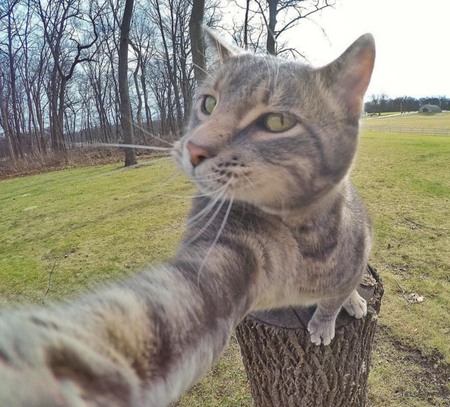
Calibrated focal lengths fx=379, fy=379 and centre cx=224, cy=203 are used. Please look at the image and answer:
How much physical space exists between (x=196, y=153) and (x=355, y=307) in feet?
3.61

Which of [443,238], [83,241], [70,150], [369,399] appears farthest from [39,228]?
[70,150]

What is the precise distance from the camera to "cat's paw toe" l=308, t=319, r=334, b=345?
1.55 m

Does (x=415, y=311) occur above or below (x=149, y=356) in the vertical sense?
below

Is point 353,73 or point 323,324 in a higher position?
point 353,73

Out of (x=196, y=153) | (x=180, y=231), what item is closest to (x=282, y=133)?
(x=196, y=153)

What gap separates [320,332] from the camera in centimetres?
156

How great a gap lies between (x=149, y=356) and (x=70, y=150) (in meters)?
16.8

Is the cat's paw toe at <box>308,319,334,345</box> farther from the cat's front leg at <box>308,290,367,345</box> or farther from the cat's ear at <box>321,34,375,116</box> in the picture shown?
the cat's ear at <box>321,34,375,116</box>

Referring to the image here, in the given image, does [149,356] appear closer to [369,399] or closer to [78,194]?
[369,399]

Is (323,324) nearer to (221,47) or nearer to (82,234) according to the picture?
(221,47)

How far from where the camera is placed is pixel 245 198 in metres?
1.03

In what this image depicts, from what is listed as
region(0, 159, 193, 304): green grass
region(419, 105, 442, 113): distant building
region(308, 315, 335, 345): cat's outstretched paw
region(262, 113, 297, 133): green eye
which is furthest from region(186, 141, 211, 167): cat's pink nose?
region(419, 105, 442, 113): distant building

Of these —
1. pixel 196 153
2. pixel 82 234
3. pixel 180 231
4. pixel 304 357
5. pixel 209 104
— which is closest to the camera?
pixel 196 153

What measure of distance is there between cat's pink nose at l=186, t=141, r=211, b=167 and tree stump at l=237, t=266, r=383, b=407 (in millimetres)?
883
